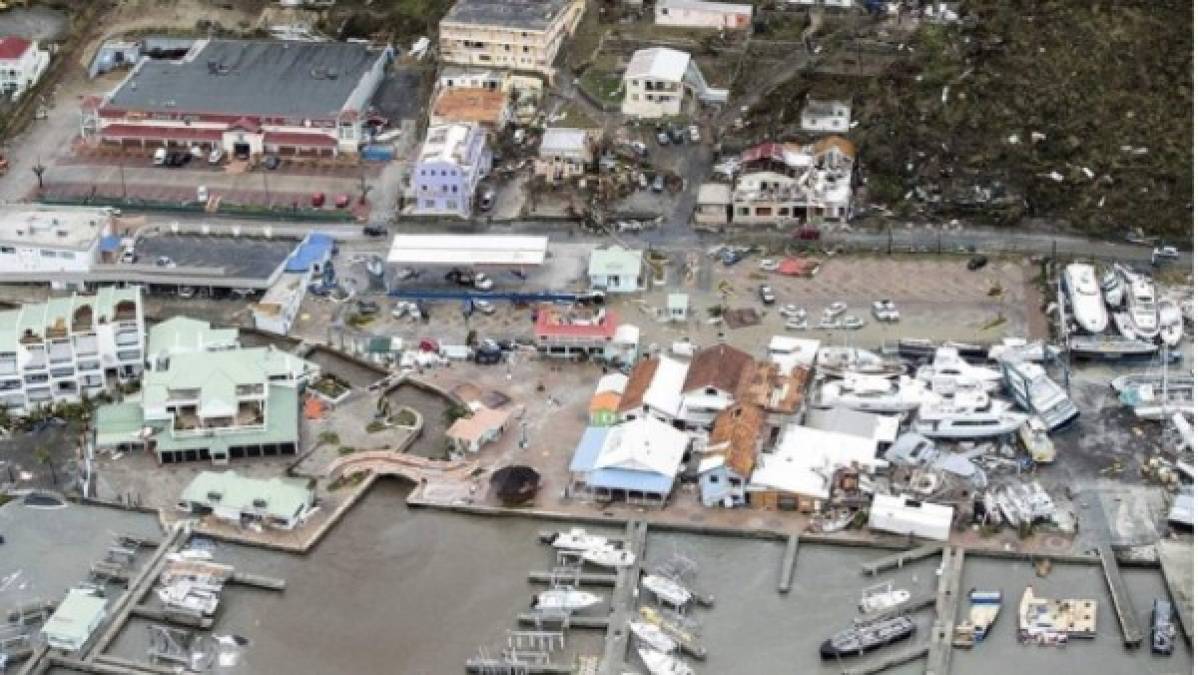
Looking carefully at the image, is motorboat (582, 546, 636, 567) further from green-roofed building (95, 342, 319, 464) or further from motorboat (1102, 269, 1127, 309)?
motorboat (1102, 269, 1127, 309)

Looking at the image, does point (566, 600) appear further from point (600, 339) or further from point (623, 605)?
point (600, 339)

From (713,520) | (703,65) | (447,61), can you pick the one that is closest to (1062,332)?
(713,520)

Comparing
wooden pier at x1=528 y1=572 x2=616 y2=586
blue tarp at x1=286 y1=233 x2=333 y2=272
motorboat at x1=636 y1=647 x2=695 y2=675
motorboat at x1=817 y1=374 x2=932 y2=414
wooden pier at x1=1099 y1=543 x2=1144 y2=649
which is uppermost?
Result: blue tarp at x1=286 y1=233 x2=333 y2=272

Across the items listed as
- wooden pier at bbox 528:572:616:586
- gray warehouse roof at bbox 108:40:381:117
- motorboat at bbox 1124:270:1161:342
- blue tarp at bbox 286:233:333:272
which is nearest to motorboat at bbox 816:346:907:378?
motorboat at bbox 1124:270:1161:342

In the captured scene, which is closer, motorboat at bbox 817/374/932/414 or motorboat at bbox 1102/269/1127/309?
motorboat at bbox 817/374/932/414

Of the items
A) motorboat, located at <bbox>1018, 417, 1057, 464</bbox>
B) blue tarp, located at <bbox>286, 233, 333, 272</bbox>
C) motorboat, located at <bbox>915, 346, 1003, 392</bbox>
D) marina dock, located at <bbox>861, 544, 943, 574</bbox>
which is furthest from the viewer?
blue tarp, located at <bbox>286, 233, 333, 272</bbox>

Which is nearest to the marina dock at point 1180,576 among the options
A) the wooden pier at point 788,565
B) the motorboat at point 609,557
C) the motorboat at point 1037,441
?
the motorboat at point 1037,441

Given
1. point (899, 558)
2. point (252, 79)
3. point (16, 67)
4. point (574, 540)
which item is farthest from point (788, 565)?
point (16, 67)

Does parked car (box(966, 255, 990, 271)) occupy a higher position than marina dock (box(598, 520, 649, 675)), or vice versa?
parked car (box(966, 255, 990, 271))
